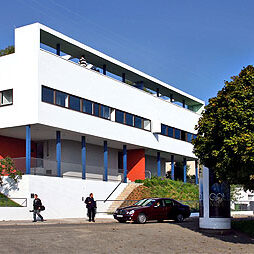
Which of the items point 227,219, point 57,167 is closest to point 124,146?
point 57,167

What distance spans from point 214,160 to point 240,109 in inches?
103

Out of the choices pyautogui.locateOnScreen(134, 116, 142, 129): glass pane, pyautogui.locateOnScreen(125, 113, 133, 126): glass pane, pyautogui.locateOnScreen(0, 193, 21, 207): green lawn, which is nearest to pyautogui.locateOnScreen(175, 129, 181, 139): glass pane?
pyautogui.locateOnScreen(134, 116, 142, 129): glass pane

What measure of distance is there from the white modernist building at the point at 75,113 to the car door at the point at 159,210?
8271mm

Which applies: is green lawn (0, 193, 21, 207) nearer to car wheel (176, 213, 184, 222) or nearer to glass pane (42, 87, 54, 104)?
glass pane (42, 87, 54, 104)

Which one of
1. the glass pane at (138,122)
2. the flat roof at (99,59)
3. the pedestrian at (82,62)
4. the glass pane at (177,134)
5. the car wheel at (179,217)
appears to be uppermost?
the flat roof at (99,59)

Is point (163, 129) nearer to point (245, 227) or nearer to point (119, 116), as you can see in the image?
point (119, 116)

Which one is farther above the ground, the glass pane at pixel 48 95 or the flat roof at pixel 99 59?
the flat roof at pixel 99 59

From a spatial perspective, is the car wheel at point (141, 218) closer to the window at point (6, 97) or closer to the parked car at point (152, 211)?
the parked car at point (152, 211)

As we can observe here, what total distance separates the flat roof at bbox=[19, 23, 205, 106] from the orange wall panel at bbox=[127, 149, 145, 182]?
6485 mm

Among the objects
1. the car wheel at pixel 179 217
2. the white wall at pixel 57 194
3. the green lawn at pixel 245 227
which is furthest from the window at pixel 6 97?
the green lawn at pixel 245 227

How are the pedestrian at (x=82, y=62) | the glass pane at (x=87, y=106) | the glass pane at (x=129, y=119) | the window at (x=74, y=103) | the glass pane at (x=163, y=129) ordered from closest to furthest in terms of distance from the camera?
the window at (x=74, y=103), the glass pane at (x=87, y=106), the pedestrian at (x=82, y=62), the glass pane at (x=129, y=119), the glass pane at (x=163, y=129)

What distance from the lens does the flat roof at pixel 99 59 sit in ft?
101

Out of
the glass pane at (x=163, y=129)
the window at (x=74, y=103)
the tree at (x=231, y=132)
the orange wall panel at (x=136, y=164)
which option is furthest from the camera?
the glass pane at (x=163, y=129)

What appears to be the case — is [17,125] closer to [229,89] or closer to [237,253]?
[229,89]
